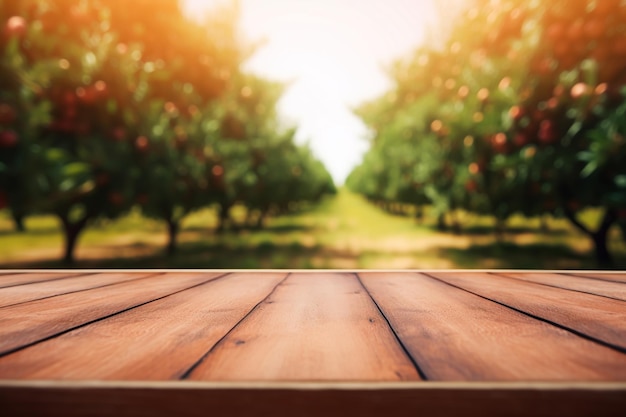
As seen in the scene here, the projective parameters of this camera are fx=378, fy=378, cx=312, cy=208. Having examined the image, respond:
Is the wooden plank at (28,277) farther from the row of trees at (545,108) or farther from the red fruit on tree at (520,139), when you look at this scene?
the red fruit on tree at (520,139)

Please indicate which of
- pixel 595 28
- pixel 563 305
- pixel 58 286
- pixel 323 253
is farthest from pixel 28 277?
pixel 323 253

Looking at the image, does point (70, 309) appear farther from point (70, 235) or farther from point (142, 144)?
point (70, 235)

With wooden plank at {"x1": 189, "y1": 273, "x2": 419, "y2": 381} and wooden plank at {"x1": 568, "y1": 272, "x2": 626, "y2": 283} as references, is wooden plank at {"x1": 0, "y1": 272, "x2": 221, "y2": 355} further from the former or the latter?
wooden plank at {"x1": 568, "y1": 272, "x2": 626, "y2": 283}

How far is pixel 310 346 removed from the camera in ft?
2.93

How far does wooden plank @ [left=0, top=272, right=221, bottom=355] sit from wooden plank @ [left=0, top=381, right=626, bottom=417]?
38 cm

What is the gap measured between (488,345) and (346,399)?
429 millimetres

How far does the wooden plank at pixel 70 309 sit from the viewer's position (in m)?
0.99

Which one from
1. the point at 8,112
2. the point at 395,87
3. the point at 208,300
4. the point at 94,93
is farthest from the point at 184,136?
the point at 395,87

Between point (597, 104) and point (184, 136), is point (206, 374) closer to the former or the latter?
point (597, 104)

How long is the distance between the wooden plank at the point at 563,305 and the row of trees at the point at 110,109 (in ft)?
15.1

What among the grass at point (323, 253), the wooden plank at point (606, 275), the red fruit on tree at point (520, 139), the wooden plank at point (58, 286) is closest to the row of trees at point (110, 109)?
the grass at point (323, 253)

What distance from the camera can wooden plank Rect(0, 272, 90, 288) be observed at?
1792mm

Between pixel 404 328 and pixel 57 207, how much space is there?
748cm

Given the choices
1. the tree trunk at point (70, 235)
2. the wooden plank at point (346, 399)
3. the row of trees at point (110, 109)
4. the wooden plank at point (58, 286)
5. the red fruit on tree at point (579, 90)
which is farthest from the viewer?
the tree trunk at point (70, 235)
